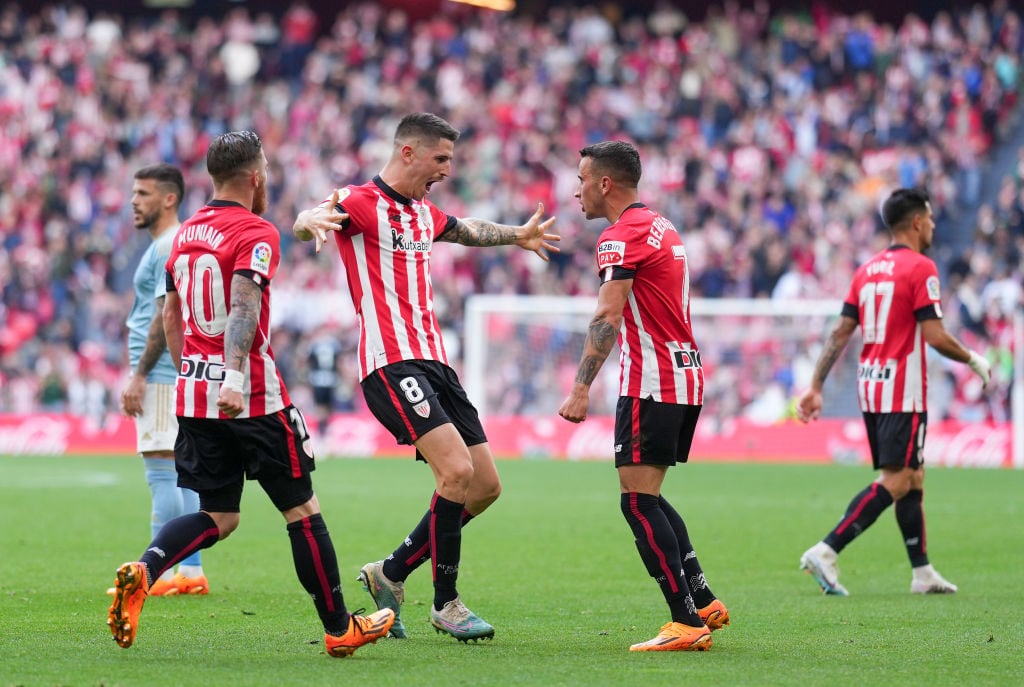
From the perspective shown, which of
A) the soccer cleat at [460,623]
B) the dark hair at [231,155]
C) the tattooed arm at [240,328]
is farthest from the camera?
the soccer cleat at [460,623]

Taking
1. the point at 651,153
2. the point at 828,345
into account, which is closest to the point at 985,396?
the point at 651,153

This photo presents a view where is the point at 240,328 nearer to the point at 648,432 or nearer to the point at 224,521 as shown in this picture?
the point at 224,521

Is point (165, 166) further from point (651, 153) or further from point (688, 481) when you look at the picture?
point (651, 153)

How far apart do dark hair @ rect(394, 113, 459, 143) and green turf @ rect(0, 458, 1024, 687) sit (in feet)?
8.19

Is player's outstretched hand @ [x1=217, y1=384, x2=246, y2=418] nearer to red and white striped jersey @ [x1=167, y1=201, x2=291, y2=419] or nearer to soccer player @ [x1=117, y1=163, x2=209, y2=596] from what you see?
red and white striped jersey @ [x1=167, y1=201, x2=291, y2=419]

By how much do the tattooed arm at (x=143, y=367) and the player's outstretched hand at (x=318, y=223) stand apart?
1917 mm

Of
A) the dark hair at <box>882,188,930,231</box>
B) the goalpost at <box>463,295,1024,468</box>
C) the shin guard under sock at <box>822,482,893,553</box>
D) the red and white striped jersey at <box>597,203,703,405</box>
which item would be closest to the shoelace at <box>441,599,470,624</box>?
the red and white striped jersey at <box>597,203,703,405</box>

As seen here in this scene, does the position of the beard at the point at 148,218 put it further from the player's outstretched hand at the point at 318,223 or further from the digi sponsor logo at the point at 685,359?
the digi sponsor logo at the point at 685,359

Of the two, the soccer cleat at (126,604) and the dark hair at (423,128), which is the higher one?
the dark hair at (423,128)

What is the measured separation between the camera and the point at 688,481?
18.8m

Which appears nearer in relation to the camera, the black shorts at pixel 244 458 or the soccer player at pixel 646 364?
the black shorts at pixel 244 458

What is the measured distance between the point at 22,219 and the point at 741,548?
74.8ft

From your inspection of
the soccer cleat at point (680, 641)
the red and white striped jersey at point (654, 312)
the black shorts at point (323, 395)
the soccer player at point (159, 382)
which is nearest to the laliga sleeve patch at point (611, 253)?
the red and white striped jersey at point (654, 312)

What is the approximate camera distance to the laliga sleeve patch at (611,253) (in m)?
7.08
